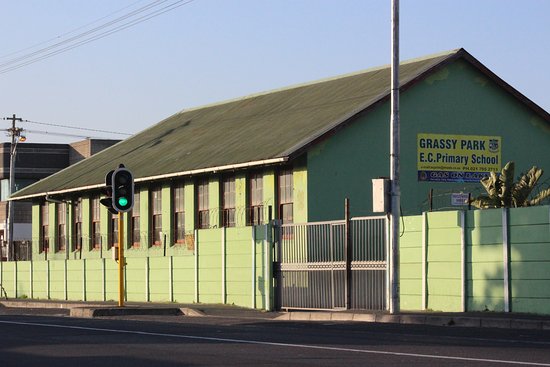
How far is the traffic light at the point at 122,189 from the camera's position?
2650 cm

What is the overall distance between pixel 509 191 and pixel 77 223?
73.9ft

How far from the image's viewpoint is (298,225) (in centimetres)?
2833

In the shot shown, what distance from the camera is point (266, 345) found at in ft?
53.6

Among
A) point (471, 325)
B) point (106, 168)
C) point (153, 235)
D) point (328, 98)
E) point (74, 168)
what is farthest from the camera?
point (74, 168)

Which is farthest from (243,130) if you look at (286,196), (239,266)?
(239,266)

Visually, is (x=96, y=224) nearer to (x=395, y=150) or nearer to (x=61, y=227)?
(x=61, y=227)

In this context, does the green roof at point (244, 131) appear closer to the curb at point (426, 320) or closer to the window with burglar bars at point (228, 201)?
the window with burglar bars at point (228, 201)

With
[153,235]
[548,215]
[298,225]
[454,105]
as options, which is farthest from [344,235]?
[153,235]

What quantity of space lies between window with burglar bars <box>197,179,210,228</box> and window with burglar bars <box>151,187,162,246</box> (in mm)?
2941

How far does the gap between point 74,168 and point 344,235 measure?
28.0 meters

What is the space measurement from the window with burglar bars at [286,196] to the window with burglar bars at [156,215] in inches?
320

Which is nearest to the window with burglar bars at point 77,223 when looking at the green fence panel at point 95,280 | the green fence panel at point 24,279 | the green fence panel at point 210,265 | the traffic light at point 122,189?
the green fence panel at point 24,279

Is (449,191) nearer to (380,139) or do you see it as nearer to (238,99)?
(380,139)

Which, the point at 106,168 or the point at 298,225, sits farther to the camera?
the point at 106,168
